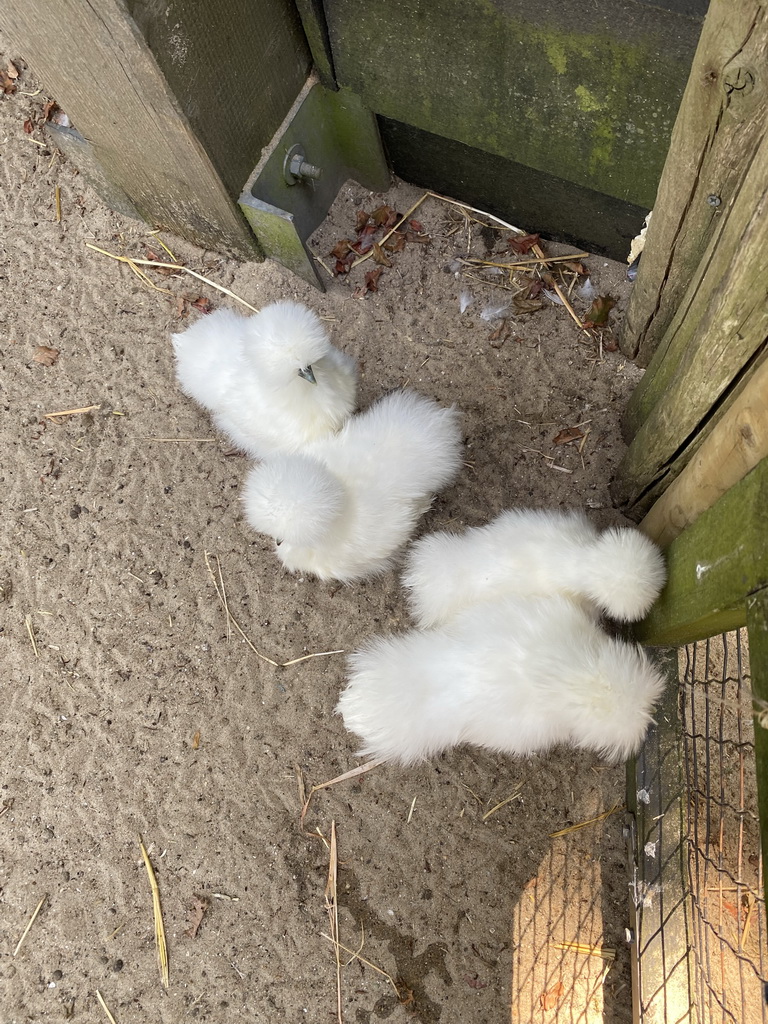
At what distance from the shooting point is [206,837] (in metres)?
2.19

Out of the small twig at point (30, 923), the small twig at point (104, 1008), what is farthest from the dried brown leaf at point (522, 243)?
the small twig at point (104, 1008)

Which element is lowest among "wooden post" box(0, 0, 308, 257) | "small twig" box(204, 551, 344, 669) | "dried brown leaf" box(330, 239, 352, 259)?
"small twig" box(204, 551, 344, 669)

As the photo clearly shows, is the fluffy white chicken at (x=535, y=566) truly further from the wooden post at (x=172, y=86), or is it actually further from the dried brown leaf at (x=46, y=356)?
the dried brown leaf at (x=46, y=356)

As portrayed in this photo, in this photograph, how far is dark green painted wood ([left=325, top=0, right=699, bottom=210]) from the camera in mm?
1761

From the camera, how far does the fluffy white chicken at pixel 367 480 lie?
6.73 feet

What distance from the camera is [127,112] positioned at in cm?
217

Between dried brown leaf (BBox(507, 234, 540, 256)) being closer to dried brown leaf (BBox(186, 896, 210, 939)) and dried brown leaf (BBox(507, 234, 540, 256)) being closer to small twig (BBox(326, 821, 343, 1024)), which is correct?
small twig (BBox(326, 821, 343, 1024))

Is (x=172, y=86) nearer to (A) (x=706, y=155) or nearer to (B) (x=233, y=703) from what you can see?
(A) (x=706, y=155)

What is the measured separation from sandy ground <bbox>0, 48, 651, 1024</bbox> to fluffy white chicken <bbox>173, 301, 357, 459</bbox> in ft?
→ 0.67

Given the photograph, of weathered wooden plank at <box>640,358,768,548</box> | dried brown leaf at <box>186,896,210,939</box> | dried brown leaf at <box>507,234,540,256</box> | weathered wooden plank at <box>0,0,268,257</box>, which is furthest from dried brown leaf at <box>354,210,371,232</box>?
dried brown leaf at <box>186,896,210,939</box>

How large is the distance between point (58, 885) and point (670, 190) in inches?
102

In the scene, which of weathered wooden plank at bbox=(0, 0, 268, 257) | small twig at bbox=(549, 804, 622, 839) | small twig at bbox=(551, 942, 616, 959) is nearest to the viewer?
weathered wooden plank at bbox=(0, 0, 268, 257)

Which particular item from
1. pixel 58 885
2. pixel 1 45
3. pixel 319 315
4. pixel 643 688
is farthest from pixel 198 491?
pixel 1 45

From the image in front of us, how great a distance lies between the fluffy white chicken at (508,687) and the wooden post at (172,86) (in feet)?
5.34
